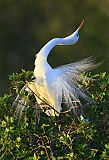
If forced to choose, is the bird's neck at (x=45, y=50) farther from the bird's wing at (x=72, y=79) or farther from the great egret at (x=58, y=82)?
the bird's wing at (x=72, y=79)

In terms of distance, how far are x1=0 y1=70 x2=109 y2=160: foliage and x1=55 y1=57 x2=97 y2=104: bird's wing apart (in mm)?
392

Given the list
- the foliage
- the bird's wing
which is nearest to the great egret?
the bird's wing

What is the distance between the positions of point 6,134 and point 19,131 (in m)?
0.06

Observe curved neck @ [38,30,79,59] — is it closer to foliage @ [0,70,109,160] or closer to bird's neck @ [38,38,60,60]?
bird's neck @ [38,38,60,60]

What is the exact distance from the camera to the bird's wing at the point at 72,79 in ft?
9.92

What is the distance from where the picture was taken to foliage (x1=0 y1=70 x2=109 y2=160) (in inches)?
92.2

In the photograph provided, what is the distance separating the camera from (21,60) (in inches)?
268

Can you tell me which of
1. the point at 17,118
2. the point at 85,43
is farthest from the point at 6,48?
Answer: the point at 17,118

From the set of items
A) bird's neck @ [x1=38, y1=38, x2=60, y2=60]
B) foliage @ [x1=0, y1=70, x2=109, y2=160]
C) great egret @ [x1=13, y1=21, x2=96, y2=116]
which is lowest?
foliage @ [x1=0, y1=70, x2=109, y2=160]

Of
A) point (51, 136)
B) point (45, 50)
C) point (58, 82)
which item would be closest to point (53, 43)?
point (45, 50)

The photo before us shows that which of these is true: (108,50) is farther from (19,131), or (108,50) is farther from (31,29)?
(19,131)

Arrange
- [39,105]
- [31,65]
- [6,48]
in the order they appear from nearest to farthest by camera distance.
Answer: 1. [39,105]
2. [31,65]
3. [6,48]

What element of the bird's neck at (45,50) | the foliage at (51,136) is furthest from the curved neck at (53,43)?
the foliage at (51,136)

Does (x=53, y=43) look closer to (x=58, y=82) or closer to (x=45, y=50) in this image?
(x=45, y=50)
